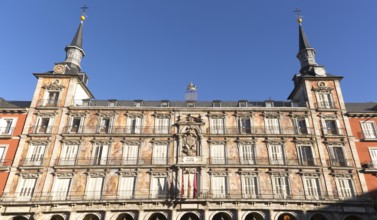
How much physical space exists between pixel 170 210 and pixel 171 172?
416 centimetres

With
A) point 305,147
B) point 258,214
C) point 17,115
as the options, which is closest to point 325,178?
point 305,147

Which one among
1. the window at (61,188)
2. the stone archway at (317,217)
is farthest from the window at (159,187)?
the stone archway at (317,217)

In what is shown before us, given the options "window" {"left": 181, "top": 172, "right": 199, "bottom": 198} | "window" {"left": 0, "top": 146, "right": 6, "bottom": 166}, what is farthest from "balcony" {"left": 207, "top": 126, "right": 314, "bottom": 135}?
"window" {"left": 0, "top": 146, "right": 6, "bottom": 166}

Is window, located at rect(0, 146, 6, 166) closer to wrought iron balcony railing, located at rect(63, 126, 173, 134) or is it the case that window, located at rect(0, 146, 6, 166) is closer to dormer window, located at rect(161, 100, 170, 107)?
wrought iron balcony railing, located at rect(63, 126, 173, 134)

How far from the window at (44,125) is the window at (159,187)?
13.8 meters

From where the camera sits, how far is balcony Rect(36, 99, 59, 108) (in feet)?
123

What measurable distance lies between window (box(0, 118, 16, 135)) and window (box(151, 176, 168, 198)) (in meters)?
17.9

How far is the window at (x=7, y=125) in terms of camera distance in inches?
1405

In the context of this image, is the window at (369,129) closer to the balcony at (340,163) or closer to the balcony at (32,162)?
the balcony at (340,163)

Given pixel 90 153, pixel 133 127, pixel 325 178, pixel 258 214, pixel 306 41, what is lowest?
pixel 258 214

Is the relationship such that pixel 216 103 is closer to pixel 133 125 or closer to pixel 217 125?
pixel 217 125

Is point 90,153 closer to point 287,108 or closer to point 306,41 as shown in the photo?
point 287,108

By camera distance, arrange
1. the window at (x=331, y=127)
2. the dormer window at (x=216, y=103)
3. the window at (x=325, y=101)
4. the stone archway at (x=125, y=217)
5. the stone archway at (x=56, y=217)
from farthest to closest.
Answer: the dormer window at (x=216, y=103) → the window at (x=325, y=101) → the window at (x=331, y=127) → the stone archway at (x=125, y=217) → the stone archway at (x=56, y=217)

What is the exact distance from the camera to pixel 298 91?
4184 centimetres
